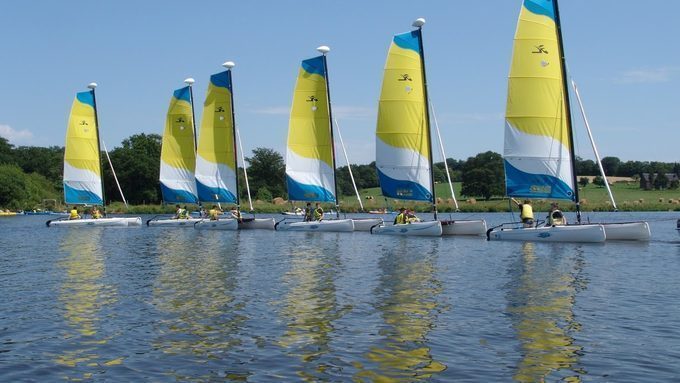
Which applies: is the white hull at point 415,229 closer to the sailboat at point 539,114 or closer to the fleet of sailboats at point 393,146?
the fleet of sailboats at point 393,146

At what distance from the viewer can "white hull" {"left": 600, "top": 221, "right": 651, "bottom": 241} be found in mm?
32719

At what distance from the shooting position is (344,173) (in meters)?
174

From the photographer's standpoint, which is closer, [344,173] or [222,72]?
[222,72]

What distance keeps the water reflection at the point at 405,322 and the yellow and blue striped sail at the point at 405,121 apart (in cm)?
1534

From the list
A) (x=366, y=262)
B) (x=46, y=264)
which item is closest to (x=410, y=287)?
(x=366, y=262)

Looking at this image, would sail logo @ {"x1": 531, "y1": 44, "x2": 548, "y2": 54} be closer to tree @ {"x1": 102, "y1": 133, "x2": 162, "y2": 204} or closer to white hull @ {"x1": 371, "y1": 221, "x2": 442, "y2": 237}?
white hull @ {"x1": 371, "y1": 221, "x2": 442, "y2": 237}

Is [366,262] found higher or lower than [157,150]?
lower

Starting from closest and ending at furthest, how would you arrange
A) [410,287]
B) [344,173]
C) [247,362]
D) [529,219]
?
[247,362]
[410,287]
[529,219]
[344,173]

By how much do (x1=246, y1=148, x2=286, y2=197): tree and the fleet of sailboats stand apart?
7955cm

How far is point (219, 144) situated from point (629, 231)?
29.8 metres

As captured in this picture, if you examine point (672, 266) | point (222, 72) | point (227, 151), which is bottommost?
point (672, 266)

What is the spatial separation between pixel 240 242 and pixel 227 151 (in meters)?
16.2

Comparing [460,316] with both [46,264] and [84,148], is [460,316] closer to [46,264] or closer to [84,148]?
[46,264]

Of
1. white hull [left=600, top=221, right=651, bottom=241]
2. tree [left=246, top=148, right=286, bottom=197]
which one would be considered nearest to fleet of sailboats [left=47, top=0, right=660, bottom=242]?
white hull [left=600, top=221, right=651, bottom=241]
